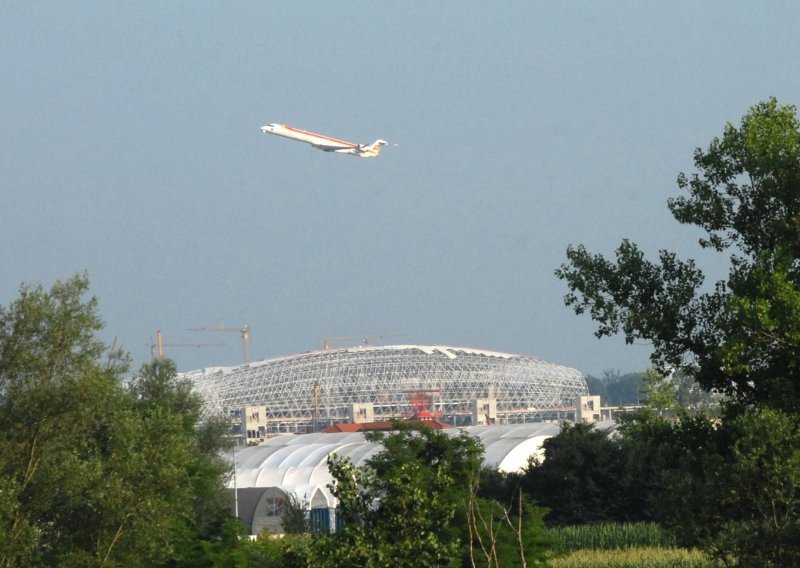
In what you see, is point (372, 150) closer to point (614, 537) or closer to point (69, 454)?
point (614, 537)

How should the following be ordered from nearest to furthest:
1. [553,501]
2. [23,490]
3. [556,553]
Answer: [23,490] → [556,553] → [553,501]

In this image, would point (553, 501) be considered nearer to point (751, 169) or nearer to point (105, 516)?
point (105, 516)

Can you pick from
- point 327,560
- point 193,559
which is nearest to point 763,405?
point 327,560

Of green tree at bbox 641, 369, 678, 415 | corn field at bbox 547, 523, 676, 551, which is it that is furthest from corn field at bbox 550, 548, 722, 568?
green tree at bbox 641, 369, 678, 415

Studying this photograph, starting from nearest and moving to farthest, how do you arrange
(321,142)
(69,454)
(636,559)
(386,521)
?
(386,521) < (69,454) < (636,559) < (321,142)

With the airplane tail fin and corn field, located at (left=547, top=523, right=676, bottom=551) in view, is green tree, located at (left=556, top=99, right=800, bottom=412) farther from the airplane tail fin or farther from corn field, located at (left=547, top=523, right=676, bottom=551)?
the airplane tail fin

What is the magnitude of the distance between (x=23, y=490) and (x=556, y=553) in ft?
53.9

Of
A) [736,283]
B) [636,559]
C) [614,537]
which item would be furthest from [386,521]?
[614,537]

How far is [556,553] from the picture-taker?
37.2 metres

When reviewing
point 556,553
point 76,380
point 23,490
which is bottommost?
point 556,553

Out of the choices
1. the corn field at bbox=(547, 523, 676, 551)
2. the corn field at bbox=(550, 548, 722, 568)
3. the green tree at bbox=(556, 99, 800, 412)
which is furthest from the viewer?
the corn field at bbox=(547, 523, 676, 551)

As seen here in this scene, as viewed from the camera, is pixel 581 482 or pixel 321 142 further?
pixel 321 142

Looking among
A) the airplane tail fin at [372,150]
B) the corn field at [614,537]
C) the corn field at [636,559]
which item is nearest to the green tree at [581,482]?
the corn field at [614,537]

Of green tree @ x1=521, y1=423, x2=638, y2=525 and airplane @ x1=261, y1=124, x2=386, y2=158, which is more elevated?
airplane @ x1=261, y1=124, x2=386, y2=158
